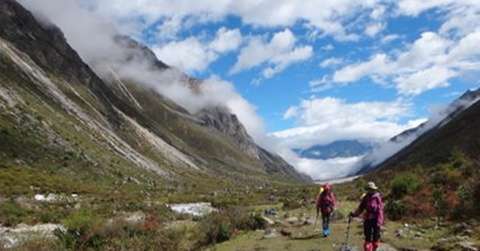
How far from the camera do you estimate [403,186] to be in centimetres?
3825

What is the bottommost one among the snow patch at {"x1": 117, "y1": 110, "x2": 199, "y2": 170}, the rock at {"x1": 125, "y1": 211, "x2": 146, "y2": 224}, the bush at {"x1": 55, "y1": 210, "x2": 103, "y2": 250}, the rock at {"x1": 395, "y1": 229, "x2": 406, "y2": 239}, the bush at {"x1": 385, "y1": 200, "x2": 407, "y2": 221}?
the bush at {"x1": 55, "y1": 210, "x2": 103, "y2": 250}

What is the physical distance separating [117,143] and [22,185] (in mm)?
68370

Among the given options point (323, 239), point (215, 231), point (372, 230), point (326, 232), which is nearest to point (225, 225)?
point (215, 231)

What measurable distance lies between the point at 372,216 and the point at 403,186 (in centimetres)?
1886

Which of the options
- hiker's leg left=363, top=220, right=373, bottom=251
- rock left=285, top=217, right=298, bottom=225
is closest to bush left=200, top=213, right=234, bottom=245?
rock left=285, top=217, right=298, bottom=225

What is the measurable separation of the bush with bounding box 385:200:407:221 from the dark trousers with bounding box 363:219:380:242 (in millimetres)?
11789

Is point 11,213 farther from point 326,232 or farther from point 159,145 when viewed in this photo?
point 159,145

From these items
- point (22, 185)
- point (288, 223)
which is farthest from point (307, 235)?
point (22, 185)

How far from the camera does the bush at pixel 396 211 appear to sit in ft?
105

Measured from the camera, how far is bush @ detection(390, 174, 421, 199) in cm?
3762

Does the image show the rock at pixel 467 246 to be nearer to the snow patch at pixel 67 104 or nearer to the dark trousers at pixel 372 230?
the dark trousers at pixel 372 230

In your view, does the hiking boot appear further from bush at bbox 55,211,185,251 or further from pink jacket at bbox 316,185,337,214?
bush at bbox 55,211,185,251

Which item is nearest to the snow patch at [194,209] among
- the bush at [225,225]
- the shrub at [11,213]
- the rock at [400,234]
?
the shrub at [11,213]

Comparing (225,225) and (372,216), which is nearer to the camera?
(372,216)
